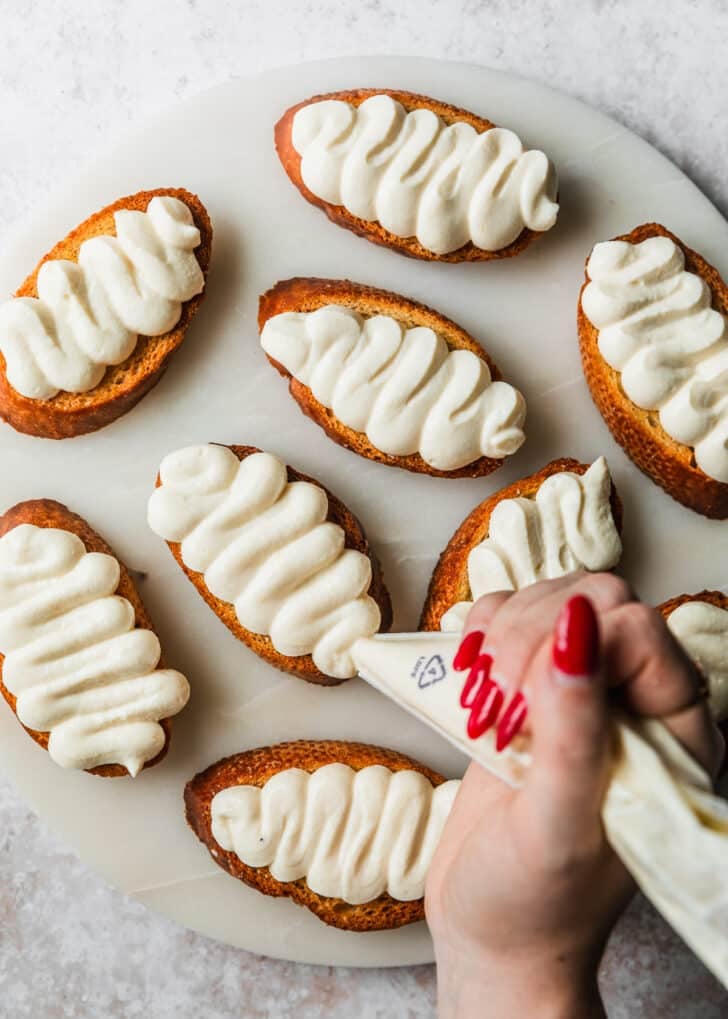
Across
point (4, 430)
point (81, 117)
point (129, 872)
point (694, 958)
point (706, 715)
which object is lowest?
point (694, 958)

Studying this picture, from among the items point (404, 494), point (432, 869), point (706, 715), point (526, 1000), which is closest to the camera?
Result: point (706, 715)

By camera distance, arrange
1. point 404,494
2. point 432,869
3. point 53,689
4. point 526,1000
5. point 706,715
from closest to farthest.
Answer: point 706,715, point 526,1000, point 432,869, point 53,689, point 404,494

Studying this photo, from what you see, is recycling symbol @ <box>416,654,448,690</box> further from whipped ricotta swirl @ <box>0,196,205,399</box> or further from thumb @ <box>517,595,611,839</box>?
whipped ricotta swirl @ <box>0,196,205,399</box>

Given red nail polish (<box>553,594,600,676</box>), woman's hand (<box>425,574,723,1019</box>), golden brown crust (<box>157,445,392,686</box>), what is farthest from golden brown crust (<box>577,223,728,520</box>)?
red nail polish (<box>553,594,600,676</box>)

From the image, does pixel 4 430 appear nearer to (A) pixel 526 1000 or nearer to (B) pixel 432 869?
(B) pixel 432 869

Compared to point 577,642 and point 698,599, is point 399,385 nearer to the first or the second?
point 698,599

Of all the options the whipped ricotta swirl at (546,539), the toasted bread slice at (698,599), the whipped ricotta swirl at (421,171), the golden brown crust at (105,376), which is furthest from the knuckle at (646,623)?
the golden brown crust at (105,376)

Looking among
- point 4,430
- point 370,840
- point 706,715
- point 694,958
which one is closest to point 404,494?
point 370,840
